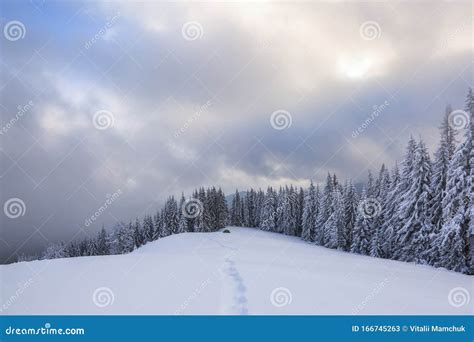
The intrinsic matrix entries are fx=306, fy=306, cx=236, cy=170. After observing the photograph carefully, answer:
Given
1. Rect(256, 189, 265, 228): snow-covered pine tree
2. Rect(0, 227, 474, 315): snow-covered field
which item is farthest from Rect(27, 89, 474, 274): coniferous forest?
Rect(0, 227, 474, 315): snow-covered field

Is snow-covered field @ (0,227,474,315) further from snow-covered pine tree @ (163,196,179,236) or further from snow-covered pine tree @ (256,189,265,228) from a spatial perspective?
snow-covered pine tree @ (256,189,265,228)

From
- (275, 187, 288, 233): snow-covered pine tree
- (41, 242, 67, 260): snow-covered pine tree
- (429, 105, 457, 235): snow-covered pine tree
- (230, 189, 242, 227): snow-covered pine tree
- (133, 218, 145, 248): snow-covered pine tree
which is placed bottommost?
(41, 242, 67, 260): snow-covered pine tree

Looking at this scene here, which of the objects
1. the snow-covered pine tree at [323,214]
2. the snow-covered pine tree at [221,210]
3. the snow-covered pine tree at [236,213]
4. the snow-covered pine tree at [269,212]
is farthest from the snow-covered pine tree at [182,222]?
the snow-covered pine tree at [236,213]

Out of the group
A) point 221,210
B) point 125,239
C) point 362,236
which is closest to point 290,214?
point 221,210

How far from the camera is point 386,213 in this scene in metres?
37.7

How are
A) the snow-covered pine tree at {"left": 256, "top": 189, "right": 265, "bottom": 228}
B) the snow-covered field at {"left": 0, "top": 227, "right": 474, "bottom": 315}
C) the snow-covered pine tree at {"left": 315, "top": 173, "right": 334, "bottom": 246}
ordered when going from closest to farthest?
1. the snow-covered field at {"left": 0, "top": 227, "right": 474, "bottom": 315}
2. the snow-covered pine tree at {"left": 315, "top": 173, "right": 334, "bottom": 246}
3. the snow-covered pine tree at {"left": 256, "top": 189, "right": 265, "bottom": 228}

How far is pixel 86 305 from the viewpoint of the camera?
24.7ft

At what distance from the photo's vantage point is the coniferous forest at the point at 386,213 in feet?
72.9

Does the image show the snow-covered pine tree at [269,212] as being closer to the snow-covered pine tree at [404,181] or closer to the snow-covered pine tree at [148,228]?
the snow-covered pine tree at [148,228]

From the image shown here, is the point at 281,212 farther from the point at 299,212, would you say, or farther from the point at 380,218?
the point at 380,218

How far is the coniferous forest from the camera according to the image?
22.2m

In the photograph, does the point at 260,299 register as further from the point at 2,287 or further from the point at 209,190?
the point at 209,190

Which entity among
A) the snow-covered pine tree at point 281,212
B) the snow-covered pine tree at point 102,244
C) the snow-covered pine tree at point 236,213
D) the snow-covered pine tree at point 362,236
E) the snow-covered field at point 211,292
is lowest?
the snow-covered pine tree at point 102,244
